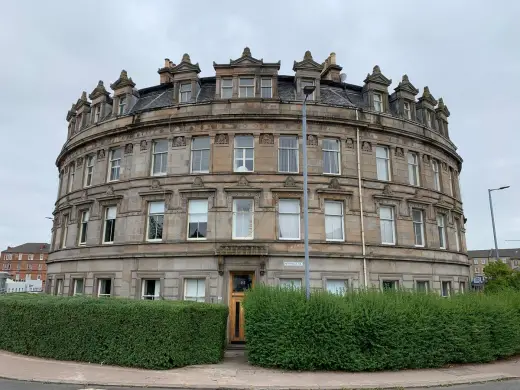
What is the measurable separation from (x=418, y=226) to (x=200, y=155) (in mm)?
14415

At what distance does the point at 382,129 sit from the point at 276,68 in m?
7.52

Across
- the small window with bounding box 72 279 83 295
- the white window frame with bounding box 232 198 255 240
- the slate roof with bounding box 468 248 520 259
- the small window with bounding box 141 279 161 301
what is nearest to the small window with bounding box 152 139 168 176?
the white window frame with bounding box 232 198 255 240

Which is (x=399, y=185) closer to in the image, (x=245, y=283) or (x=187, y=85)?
(x=245, y=283)

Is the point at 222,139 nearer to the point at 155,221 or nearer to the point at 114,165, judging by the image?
the point at 155,221

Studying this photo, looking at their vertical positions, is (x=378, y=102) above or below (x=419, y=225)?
above

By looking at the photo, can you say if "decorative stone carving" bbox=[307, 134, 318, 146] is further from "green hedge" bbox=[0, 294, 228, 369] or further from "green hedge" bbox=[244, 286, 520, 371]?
"green hedge" bbox=[0, 294, 228, 369]

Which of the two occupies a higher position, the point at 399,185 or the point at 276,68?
the point at 276,68

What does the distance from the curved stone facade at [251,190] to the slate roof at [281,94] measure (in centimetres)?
11

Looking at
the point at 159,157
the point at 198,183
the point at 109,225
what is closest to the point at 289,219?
the point at 198,183

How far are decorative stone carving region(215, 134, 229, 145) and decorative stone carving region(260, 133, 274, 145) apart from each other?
79.9 inches

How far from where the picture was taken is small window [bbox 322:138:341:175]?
22250mm

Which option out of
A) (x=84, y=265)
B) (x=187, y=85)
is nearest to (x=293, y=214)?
(x=187, y=85)

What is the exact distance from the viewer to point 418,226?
78.8ft

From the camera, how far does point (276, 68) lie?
2272 centimetres
